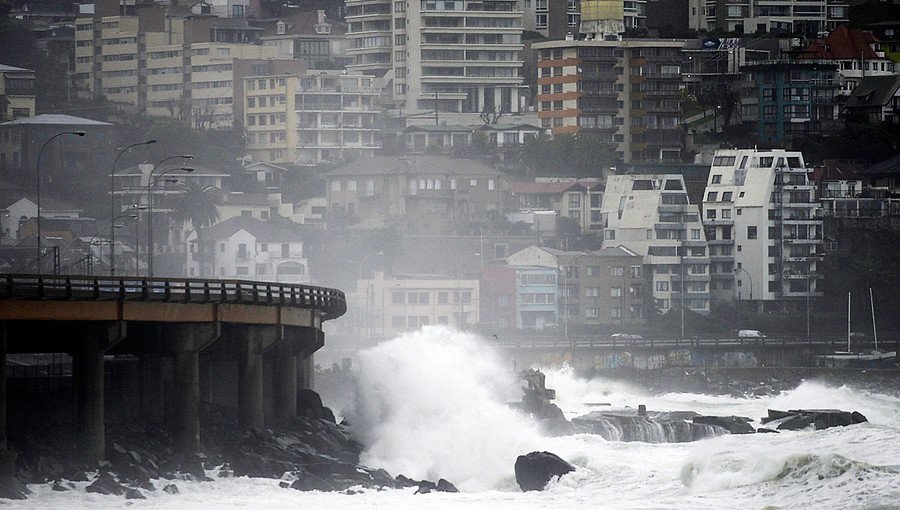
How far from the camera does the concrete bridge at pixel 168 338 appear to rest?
58250 mm

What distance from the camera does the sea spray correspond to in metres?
68.6

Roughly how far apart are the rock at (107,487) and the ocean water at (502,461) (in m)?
0.35

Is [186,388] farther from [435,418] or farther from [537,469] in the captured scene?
[435,418]

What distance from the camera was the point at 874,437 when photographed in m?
71.7

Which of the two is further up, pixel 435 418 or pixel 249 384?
pixel 249 384

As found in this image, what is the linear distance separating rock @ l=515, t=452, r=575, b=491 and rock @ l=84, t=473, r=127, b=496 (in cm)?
1246

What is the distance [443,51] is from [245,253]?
46515 mm

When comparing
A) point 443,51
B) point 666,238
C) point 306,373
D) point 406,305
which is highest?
point 443,51

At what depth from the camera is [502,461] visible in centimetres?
6900

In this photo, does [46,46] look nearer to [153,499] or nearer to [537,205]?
[537,205]

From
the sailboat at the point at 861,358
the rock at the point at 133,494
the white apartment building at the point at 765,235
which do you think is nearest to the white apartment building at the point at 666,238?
the white apartment building at the point at 765,235

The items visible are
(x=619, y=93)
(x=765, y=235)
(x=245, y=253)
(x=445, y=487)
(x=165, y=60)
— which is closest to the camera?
(x=445, y=487)

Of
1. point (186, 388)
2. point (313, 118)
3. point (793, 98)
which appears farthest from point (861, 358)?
point (186, 388)

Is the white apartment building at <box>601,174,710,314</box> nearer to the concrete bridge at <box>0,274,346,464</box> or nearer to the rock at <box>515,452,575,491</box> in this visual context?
the concrete bridge at <box>0,274,346,464</box>
